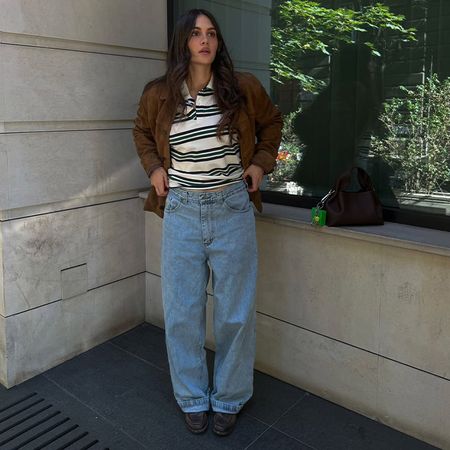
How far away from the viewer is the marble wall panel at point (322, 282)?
2.73 meters

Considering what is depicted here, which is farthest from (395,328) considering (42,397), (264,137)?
(42,397)

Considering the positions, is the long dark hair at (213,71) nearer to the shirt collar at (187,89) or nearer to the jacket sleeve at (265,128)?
the shirt collar at (187,89)

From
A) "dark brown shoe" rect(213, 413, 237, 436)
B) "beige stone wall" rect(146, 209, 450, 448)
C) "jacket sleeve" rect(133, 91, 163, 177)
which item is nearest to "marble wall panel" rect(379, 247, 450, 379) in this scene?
"beige stone wall" rect(146, 209, 450, 448)

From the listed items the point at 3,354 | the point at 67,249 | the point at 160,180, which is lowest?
the point at 3,354

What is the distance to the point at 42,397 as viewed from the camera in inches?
121

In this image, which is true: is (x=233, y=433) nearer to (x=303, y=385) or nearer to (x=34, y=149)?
(x=303, y=385)

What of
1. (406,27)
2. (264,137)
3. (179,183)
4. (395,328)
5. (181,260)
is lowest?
(395,328)

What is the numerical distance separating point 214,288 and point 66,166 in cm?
124

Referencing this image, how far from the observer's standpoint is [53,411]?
116 inches

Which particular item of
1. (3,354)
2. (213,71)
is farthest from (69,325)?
(213,71)

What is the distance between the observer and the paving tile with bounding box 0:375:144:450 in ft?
8.85

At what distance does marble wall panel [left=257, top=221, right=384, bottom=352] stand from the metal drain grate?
1206mm

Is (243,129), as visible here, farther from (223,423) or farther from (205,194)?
(223,423)

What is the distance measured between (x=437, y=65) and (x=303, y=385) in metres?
1.85
